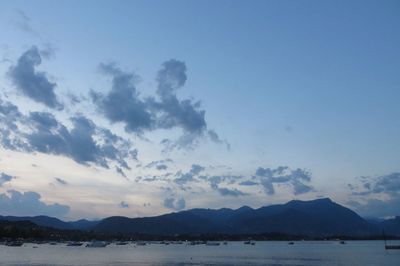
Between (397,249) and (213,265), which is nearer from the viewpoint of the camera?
(213,265)

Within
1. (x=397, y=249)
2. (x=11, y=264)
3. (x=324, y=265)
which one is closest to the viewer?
(x=11, y=264)

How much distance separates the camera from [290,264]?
342 feet

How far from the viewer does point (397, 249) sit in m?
199

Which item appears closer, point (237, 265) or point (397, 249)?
point (237, 265)

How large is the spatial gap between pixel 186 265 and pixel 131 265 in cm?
1150

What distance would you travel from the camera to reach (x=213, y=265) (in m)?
99.2

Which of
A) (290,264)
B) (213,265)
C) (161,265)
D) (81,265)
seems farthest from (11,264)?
(290,264)

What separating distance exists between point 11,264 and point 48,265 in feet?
23.7

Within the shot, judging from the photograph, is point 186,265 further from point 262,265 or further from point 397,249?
point 397,249

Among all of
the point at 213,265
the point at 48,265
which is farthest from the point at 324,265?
the point at 48,265

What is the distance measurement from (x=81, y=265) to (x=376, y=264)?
64.6 meters

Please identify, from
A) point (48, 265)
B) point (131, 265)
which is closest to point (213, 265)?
point (131, 265)

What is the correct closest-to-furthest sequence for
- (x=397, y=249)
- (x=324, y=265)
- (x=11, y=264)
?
(x=11, y=264)
(x=324, y=265)
(x=397, y=249)

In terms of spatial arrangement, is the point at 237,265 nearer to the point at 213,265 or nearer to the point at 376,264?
the point at 213,265
